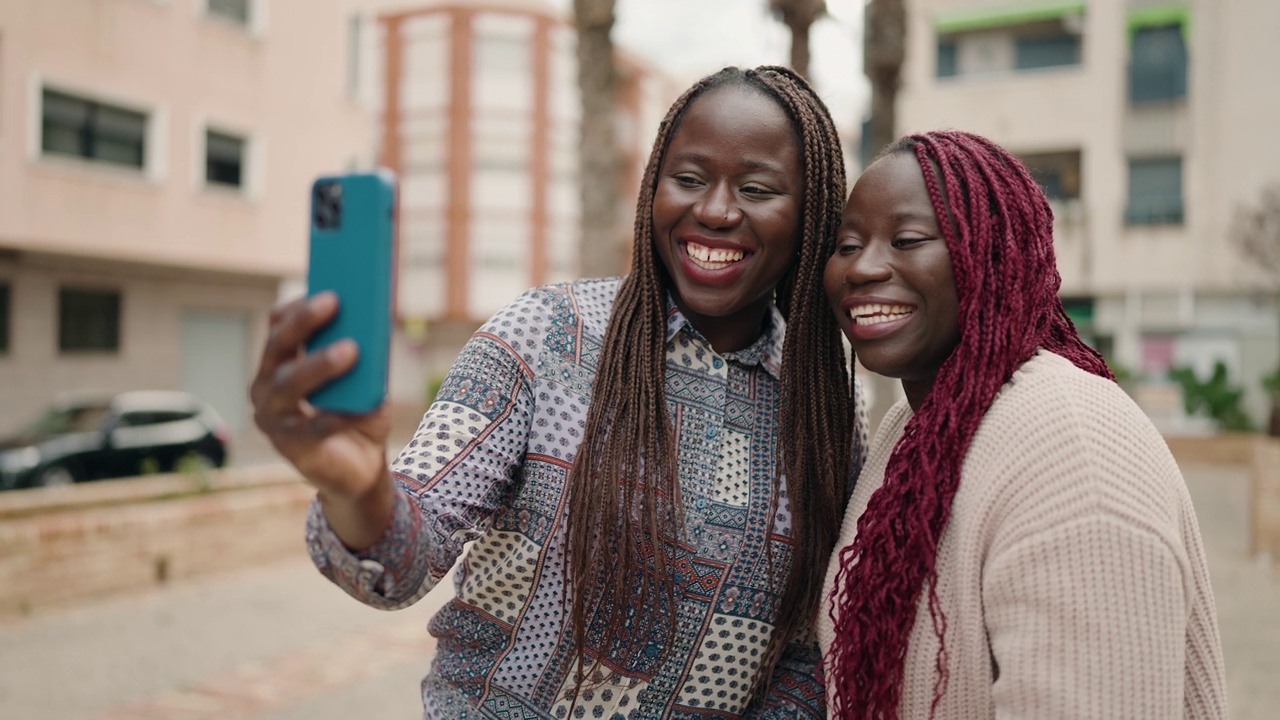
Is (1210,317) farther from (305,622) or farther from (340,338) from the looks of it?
(340,338)

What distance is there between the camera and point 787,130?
77.3 inches

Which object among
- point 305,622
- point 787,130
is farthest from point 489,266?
point 787,130

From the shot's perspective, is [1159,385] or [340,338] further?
[1159,385]

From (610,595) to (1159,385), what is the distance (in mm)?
23034

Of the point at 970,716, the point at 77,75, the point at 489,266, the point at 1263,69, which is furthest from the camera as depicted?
the point at 489,266

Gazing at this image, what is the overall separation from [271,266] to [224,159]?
208cm

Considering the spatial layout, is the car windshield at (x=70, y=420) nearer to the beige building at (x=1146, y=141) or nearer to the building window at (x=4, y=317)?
the building window at (x=4, y=317)

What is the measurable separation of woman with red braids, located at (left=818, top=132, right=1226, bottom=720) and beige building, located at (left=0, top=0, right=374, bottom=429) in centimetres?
1653

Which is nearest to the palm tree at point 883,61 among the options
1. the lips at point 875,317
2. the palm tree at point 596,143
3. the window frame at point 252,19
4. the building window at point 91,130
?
the palm tree at point 596,143

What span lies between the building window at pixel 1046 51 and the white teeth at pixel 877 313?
23.8 m

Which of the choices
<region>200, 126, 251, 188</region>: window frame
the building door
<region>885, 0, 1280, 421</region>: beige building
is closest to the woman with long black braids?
<region>200, 126, 251, 188</region>: window frame

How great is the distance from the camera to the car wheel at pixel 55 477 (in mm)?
13258

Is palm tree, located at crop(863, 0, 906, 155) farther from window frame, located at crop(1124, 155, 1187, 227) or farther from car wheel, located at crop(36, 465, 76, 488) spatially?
window frame, located at crop(1124, 155, 1187, 227)

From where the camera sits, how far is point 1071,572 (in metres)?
1.39
